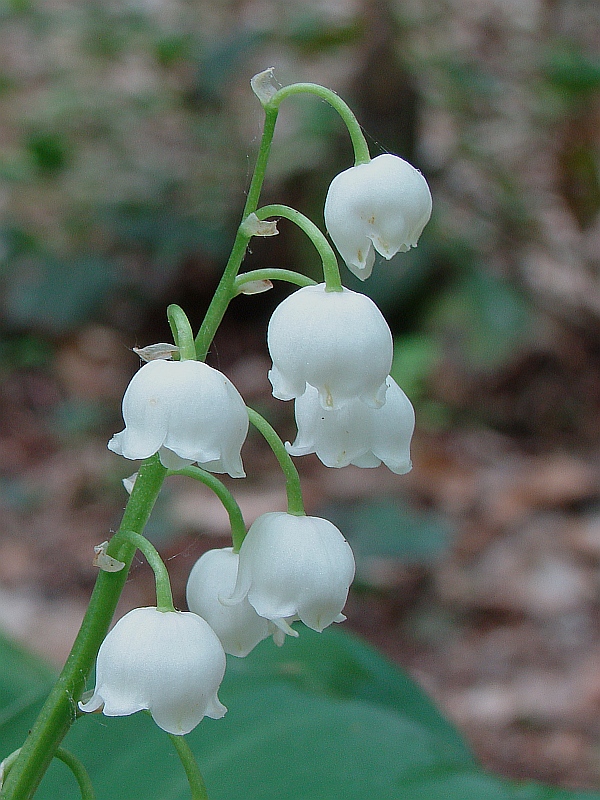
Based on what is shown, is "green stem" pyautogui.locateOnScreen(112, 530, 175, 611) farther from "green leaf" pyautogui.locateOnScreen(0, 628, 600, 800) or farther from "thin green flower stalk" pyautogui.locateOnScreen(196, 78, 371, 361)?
"green leaf" pyautogui.locateOnScreen(0, 628, 600, 800)

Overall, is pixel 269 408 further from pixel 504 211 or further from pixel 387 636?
pixel 504 211

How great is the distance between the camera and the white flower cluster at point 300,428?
0.84m

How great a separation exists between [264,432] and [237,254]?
0.17 m

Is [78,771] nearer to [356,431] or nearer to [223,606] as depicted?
[223,606]

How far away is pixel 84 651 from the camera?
96 centimetres

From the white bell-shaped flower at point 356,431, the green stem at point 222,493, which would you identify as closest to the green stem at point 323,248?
the white bell-shaped flower at point 356,431

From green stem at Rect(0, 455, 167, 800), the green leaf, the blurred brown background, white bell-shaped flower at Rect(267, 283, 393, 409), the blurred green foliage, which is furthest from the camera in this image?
the blurred green foliage

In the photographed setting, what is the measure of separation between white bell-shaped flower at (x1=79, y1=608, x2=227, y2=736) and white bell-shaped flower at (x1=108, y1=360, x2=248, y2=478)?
0.51ft

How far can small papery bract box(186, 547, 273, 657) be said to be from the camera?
1.00 meters

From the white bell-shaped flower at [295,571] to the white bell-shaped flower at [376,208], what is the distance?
0.25m

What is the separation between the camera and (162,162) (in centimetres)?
500

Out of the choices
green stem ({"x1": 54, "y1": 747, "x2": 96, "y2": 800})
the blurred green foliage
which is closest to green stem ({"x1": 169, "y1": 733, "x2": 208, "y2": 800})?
green stem ({"x1": 54, "y1": 747, "x2": 96, "y2": 800})

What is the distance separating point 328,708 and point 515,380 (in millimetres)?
3008

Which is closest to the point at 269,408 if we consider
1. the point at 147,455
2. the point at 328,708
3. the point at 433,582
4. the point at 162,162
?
the point at 433,582
